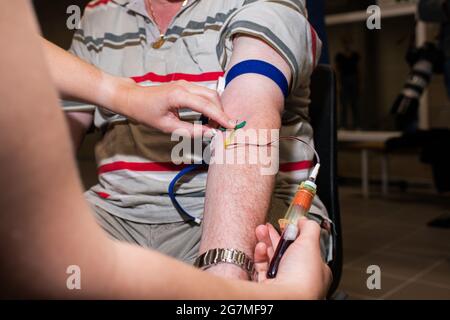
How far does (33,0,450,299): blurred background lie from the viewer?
2527 millimetres

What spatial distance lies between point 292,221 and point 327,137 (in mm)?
614

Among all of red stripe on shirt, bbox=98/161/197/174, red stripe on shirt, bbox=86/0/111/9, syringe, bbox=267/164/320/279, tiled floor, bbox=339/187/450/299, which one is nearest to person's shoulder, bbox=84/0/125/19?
red stripe on shirt, bbox=86/0/111/9

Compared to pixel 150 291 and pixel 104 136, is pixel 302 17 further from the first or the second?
pixel 150 291

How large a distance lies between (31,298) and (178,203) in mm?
659

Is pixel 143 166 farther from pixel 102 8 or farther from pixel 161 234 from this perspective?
pixel 102 8

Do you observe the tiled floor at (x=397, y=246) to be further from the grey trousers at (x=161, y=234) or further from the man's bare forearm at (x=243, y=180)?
the man's bare forearm at (x=243, y=180)

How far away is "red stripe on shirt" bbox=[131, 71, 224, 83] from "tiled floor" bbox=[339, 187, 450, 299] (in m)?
1.64

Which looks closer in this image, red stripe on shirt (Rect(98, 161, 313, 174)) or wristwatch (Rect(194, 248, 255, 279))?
wristwatch (Rect(194, 248, 255, 279))

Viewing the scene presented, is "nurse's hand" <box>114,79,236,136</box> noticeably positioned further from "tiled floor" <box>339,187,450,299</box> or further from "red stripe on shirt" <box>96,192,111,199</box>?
"tiled floor" <box>339,187,450,299</box>

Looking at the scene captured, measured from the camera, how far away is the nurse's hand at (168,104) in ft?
2.86

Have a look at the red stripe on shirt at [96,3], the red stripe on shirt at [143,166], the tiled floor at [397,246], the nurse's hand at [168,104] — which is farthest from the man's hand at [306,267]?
the tiled floor at [397,246]

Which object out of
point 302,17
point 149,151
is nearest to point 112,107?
point 149,151

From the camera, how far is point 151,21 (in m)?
1.14

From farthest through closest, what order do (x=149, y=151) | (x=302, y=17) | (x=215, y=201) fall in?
(x=149, y=151) < (x=302, y=17) < (x=215, y=201)
